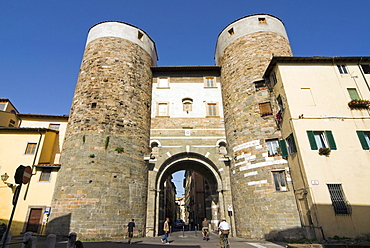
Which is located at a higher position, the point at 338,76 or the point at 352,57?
the point at 352,57

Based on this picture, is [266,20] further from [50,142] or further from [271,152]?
[50,142]

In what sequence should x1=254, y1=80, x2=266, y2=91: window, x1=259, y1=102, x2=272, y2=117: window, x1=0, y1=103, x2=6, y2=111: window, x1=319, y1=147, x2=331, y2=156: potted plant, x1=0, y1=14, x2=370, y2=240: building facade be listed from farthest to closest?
x1=0, y1=103, x2=6, y2=111: window, x1=254, y1=80, x2=266, y2=91: window, x1=259, y1=102, x2=272, y2=117: window, x1=0, y1=14, x2=370, y2=240: building facade, x1=319, y1=147, x2=331, y2=156: potted plant

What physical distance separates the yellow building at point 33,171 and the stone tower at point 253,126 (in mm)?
12640

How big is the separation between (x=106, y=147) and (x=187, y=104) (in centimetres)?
786

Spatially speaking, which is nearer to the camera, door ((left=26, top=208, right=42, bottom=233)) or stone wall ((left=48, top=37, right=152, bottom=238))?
stone wall ((left=48, top=37, right=152, bottom=238))

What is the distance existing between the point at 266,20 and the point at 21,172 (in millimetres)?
19658

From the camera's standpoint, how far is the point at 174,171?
19219 mm

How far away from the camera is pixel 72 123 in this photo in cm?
1521

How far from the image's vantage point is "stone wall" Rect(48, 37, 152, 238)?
41.8 ft

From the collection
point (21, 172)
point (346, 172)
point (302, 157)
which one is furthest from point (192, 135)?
point (21, 172)

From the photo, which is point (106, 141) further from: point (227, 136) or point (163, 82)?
point (227, 136)

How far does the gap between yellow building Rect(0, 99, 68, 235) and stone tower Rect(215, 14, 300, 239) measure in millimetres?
12640

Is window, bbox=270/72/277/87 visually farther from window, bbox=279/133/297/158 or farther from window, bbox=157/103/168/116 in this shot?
window, bbox=157/103/168/116

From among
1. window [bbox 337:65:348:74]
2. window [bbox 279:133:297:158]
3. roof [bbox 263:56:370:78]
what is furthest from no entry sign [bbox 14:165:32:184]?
window [bbox 337:65:348:74]
